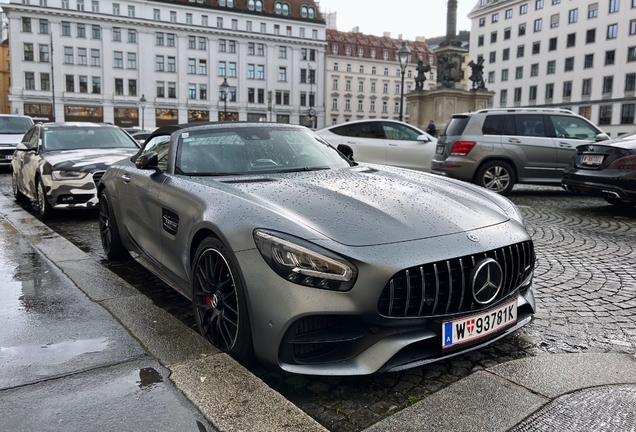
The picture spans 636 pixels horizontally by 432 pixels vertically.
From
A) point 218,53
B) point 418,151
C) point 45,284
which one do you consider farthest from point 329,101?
point 45,284

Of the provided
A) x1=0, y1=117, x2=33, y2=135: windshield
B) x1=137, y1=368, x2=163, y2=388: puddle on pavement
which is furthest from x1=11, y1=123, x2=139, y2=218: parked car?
x1=0, y1=117, x2=33, y2=135: windshield

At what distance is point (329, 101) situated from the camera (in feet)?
285

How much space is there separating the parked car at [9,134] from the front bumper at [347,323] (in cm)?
1605

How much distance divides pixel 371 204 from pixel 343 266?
2.25ft

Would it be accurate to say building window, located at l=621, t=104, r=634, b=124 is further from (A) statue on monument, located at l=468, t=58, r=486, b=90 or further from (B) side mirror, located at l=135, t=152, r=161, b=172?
(B) side mirror, located at l=135, t=152, r=161, b=172

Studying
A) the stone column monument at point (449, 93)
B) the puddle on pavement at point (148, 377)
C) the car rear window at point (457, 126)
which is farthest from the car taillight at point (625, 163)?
the stone column monument at point (449, 93)

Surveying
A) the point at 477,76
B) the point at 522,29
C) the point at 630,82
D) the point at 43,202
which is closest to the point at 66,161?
the point at 43,202

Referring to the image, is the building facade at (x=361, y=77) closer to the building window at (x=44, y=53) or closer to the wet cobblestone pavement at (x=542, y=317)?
the building window at (x=44, y=53)

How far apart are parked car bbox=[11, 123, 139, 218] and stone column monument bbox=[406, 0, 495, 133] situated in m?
21.1

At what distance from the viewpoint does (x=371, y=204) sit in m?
3.13

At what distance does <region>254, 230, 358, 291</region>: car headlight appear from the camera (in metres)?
2.54

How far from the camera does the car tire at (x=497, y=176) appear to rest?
10852mm

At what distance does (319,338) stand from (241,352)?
0.54 meters

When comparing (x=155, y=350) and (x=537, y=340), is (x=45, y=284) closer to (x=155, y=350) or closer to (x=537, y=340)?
(x=155, y=350)
